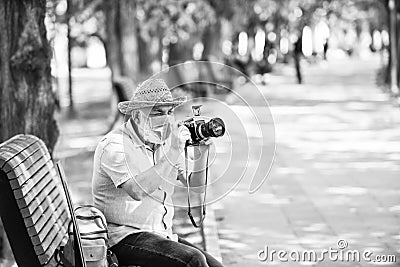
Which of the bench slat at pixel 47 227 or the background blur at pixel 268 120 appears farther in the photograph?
the background blur at pixel 268 120

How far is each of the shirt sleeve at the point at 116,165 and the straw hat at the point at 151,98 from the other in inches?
8.8

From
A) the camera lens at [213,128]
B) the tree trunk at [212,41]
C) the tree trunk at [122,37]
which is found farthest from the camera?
the tree trunk at [212,41]

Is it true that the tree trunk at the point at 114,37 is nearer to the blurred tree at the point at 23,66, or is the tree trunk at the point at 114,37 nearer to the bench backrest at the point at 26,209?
the blurred tree at the point at 23,66

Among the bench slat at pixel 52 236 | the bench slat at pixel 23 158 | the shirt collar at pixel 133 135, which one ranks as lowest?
the bench slat at pixel 52 236

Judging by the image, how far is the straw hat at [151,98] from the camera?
193 inches

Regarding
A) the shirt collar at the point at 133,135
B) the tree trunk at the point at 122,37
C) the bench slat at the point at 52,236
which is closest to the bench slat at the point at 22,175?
the bench slat at the point at 52,236

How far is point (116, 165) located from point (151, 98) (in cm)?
41

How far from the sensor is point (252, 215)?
9086mm

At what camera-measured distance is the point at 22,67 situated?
719cm

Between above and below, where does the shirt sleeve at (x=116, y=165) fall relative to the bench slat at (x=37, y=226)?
above

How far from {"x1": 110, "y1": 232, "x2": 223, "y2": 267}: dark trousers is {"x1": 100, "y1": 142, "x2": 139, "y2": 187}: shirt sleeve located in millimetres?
314

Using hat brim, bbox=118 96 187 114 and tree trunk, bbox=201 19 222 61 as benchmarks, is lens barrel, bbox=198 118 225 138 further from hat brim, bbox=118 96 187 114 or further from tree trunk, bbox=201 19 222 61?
tree trunk, bbox=201 19 222 61

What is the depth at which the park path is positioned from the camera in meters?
7.69

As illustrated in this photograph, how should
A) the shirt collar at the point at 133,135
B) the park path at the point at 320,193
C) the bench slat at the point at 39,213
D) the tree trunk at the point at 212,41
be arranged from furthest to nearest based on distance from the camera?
the tree trunk at the point at 212,41 → the park path at the point at 320,193 → the shirt collar at the point at 133,135 → the bench slat at the point at 39,213
